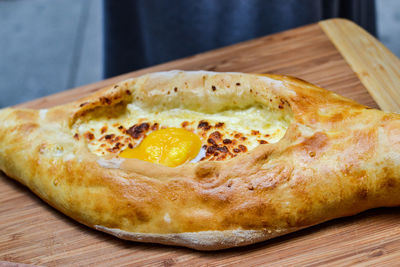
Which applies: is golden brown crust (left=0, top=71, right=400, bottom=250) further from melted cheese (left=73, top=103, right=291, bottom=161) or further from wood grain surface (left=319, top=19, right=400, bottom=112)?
wood grain surface (left=319, top=19, right=400, bottom=112)

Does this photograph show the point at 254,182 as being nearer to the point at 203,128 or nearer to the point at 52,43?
the point at 203,128

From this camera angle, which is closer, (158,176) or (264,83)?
(158,176)

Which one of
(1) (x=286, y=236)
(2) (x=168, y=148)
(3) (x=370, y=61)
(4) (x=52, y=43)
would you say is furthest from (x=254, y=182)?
(4) (x=52, y=43)

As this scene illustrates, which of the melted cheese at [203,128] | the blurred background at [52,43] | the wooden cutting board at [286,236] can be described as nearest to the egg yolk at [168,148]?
the melted cheese at [203,128]

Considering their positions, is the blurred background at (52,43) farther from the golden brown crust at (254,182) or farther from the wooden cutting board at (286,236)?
the golden brown crust at (254,182)

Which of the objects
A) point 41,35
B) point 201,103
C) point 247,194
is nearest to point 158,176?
point 247,194

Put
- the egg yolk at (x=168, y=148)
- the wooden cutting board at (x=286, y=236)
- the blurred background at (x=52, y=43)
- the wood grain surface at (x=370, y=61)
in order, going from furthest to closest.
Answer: the blurred background at (x=52, y=43), the wood grain surface at (x=370, y=61), the egg yolk at (x=168, y=148), the wooden cutting board at (x=286, y=236)

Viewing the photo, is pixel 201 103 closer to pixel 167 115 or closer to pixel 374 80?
pixel 167 115
